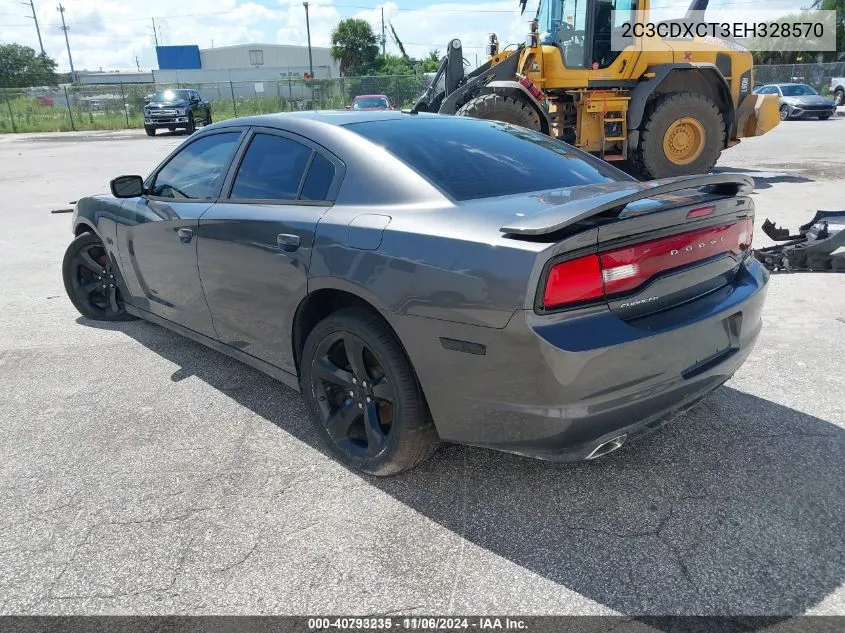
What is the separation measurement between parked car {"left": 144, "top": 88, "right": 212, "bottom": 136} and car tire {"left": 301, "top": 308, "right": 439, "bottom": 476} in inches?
1083

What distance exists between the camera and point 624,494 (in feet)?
8.58

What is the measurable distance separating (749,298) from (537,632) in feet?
5.23

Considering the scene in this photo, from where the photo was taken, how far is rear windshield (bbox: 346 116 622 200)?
9.12 ft

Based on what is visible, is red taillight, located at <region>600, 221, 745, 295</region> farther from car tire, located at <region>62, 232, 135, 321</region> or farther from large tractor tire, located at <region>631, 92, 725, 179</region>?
large tractor tire, located at <region>631, 92, 725, 179</region>

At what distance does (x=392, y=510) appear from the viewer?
8.52ft

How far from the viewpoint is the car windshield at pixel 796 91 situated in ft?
89.0

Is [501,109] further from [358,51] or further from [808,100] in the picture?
[358,51]

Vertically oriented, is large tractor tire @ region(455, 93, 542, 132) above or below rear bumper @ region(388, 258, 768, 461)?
above

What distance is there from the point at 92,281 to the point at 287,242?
2.87 m

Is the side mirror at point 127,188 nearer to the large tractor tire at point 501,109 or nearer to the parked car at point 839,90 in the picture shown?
the large tractor tire at point 501,109

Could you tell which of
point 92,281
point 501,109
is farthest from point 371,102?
point 92,281

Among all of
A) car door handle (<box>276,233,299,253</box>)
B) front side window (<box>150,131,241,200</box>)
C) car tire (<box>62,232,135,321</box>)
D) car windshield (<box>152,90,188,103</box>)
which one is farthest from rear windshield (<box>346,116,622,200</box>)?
car windshield (<box>152,90,188,103</box>)

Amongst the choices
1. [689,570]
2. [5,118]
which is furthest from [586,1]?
[5,118]

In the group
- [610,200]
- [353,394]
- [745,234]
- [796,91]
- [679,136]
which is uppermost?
[796,91]
